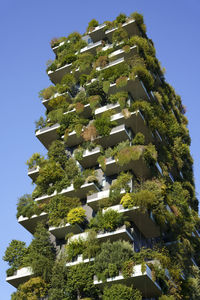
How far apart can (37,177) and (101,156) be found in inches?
238

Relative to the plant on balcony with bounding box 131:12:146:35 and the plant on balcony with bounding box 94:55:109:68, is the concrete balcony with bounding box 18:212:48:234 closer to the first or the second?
the plant on balcony with bounding box 94:55:109:68

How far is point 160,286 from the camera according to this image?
1005 inches

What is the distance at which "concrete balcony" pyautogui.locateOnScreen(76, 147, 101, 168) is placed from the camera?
32.0 meters

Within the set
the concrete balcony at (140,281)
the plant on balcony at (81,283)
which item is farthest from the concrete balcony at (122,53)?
the concrete balcony at (140,281)

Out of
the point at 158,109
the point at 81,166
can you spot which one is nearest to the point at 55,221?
the point at 81,166

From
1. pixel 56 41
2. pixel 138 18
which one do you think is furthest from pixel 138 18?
pixel 56 41

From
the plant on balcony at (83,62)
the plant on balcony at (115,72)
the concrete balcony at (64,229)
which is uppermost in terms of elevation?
the plant on balcony at (83,62)

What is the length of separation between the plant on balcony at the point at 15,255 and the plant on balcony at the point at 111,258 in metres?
6.46

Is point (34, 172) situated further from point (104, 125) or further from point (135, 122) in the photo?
point (135, 122)

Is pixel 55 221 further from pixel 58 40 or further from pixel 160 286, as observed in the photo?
pixel 58 40

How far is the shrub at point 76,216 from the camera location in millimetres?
28938

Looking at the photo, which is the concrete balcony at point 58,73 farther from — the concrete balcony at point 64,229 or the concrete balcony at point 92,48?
the concrete balcony at point 64,229

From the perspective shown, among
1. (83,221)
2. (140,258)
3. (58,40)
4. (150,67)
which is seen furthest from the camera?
(58,40)

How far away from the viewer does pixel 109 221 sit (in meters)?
27.1
